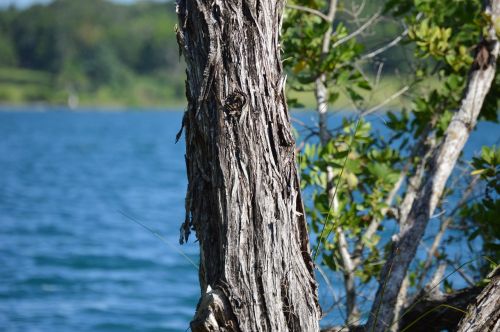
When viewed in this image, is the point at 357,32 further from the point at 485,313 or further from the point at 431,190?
the point at 485,313

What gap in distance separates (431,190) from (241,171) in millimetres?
1344

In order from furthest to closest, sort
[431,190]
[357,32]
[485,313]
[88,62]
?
1. [88,62]
2. [357,32]
3. [431,190]
4. [485,313]

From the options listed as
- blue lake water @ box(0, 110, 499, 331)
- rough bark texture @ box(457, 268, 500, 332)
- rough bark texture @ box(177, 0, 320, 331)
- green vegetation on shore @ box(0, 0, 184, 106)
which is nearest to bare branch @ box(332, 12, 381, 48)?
blue lake water @ box(0, 110, 499, 331)

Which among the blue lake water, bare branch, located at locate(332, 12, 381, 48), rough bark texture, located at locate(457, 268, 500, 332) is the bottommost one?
rough bark texture, located at locate(457, 268, 500, 332)

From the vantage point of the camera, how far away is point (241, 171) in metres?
2.66

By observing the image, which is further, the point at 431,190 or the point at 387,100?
the point at 387,100

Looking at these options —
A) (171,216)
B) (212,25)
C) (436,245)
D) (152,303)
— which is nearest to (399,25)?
(436,245)

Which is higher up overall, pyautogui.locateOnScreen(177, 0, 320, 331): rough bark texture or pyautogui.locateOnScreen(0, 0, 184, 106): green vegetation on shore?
pyautogui.locateOnScreen(0, 0, 184, 106): green vegetation on shore

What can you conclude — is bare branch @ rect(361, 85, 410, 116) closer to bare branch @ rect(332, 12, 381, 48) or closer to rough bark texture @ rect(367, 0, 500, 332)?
bare branch @ rect(332, 12, 381, 48)

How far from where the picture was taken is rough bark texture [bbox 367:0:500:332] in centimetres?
358

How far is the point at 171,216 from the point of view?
26438mm

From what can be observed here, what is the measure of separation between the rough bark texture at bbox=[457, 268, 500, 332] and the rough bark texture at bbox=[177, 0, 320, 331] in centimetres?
62

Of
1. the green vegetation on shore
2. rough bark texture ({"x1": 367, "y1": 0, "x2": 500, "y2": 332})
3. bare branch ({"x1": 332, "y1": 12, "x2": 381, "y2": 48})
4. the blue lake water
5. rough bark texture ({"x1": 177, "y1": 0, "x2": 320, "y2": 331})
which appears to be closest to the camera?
rough bark texture ({"x1": 177, "y1": 0, "x2": 320, "y2": 331})

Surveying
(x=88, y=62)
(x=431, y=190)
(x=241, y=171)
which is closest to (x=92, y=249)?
(x=431, y=190)
